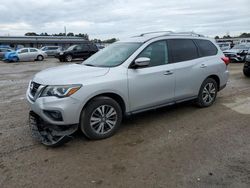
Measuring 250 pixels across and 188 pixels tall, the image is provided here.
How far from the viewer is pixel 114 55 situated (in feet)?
16.5

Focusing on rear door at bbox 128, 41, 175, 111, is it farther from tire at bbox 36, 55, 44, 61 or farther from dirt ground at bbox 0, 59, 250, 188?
tire at bbox 36, 55, 44, 61

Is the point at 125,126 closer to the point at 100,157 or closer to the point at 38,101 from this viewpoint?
the point at 100,157

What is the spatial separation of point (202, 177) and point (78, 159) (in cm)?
175

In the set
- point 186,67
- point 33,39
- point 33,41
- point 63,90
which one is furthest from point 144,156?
point 33,39

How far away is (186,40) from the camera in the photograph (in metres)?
5.68

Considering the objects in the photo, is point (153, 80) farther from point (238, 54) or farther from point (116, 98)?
point (238, 54)

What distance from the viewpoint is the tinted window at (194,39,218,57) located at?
5902 millimetres

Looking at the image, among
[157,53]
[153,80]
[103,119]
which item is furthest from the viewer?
[157,53]

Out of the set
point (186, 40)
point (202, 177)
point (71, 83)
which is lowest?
point (202, 177)

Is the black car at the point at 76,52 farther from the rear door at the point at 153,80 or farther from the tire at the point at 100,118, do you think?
the tire at the point at 100,118

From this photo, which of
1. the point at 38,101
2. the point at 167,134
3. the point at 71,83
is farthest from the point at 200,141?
the point at 38,101

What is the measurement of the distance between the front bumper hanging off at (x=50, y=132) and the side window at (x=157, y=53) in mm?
1945

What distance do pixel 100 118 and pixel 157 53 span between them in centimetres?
181

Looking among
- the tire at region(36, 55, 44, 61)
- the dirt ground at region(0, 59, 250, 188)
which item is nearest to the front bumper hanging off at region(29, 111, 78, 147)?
the dirt ground at region(0, 59, 250, 188)
